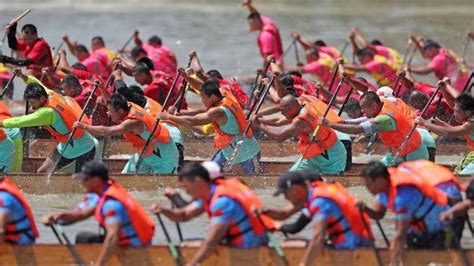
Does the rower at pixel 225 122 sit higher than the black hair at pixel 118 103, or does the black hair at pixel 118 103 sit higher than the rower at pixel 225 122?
the black hair at pixel 118 103

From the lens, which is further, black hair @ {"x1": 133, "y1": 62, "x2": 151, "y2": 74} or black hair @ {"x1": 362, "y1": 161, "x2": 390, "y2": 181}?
black hair @ {"x1": 133, "y1": 62, "x2": 151, "y2": 74}

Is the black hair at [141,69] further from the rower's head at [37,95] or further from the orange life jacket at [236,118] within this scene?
the rower's head at [37,95]

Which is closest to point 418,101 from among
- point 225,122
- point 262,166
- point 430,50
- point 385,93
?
point 385,93

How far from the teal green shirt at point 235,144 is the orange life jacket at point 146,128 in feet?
2.00

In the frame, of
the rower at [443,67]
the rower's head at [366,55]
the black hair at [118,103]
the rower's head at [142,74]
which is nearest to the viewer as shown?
the black hair at [118,103]

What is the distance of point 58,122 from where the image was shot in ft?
53.4

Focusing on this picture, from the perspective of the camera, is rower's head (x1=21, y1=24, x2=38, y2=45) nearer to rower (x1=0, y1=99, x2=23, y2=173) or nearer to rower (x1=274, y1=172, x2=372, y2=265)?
rower (x1=0, y1=99, x2=23, y2=173)

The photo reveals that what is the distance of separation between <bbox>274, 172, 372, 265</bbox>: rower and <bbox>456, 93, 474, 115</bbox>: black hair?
13.3ft

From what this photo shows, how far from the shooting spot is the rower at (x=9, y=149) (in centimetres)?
1642

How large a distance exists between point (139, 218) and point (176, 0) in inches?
1052

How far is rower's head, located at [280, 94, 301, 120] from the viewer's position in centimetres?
1609

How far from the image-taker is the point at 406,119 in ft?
53.7

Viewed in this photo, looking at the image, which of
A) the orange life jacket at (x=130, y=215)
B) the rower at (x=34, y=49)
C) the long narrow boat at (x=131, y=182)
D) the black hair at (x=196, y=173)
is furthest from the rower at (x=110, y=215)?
the rower at (x=34, y=49)

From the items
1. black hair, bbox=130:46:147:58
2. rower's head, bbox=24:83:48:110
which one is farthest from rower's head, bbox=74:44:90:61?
rower's head, bbox=24:83:48:110
